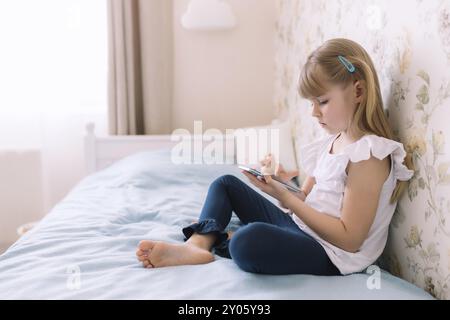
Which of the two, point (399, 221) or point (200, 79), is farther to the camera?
point (200, 79)

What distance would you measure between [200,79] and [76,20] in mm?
742

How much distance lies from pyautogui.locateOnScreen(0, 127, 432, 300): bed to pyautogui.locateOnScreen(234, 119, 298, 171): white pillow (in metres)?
0.48

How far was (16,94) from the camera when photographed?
9.20ft

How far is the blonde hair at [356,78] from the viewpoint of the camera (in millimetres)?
1268

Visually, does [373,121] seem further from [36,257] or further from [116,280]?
[36,257]

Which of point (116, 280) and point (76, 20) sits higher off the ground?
point (76, 20)

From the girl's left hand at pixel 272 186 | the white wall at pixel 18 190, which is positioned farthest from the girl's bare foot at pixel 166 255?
the white wall at pixel 18 190

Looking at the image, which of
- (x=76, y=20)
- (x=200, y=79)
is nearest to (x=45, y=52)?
(x=76, y=20)

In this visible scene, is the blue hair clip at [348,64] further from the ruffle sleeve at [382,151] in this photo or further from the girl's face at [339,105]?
the ruffle sleeve at [382,151]

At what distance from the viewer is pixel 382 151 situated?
4.00 ft

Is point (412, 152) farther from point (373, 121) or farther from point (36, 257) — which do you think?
point (36, 257)
